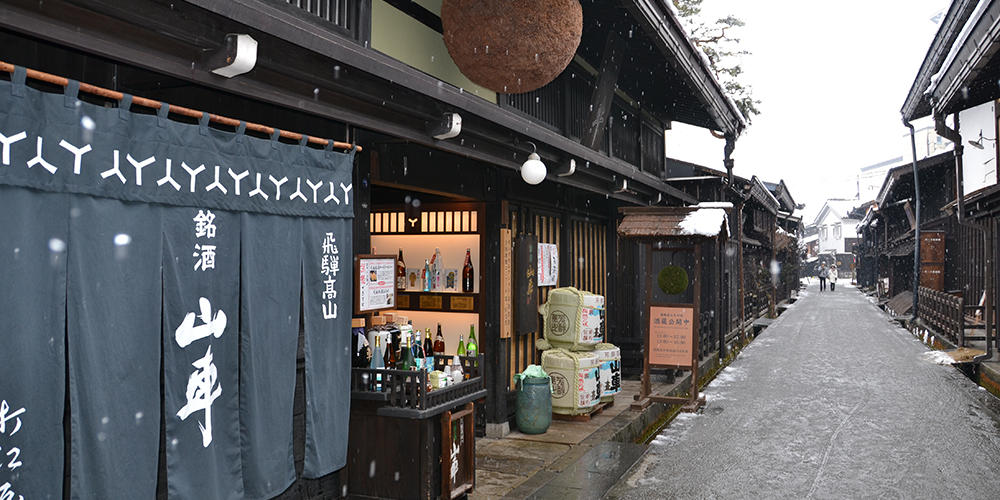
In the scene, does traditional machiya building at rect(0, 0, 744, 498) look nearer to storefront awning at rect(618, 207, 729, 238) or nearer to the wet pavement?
the wet pavement

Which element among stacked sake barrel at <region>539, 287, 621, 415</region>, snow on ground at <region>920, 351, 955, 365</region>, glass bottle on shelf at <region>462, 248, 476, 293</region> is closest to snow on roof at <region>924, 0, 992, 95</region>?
snow on ground at <region>920, 351, 955, 365</region>

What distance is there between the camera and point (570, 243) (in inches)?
507

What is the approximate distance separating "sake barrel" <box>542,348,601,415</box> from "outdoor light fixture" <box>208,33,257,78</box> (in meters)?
7.70

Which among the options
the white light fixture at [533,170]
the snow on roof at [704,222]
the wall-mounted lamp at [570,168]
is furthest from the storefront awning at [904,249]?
the white light fixture at [533,170]

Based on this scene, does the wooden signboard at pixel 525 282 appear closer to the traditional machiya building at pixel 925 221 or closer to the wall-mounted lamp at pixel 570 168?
the wall-mounted lamp at pixel 570 168

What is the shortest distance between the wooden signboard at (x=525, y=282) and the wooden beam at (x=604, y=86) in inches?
68.1

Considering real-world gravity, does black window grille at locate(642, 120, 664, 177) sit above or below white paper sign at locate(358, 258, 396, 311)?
above

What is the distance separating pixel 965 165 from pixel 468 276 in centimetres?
2087

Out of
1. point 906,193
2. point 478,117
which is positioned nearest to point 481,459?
point 478,117

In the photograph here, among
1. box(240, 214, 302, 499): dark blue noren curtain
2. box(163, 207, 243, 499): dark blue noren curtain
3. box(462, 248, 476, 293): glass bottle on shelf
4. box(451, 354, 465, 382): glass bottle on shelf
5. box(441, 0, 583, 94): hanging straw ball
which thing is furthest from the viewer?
box(462, 248, 476, 293): glass bottle on shelf

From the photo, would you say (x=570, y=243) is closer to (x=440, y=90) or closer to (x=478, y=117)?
(x=478, y=117)

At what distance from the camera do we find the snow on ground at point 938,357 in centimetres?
1694

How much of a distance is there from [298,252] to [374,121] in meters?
1.18

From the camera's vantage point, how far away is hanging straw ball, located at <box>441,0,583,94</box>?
626cm
